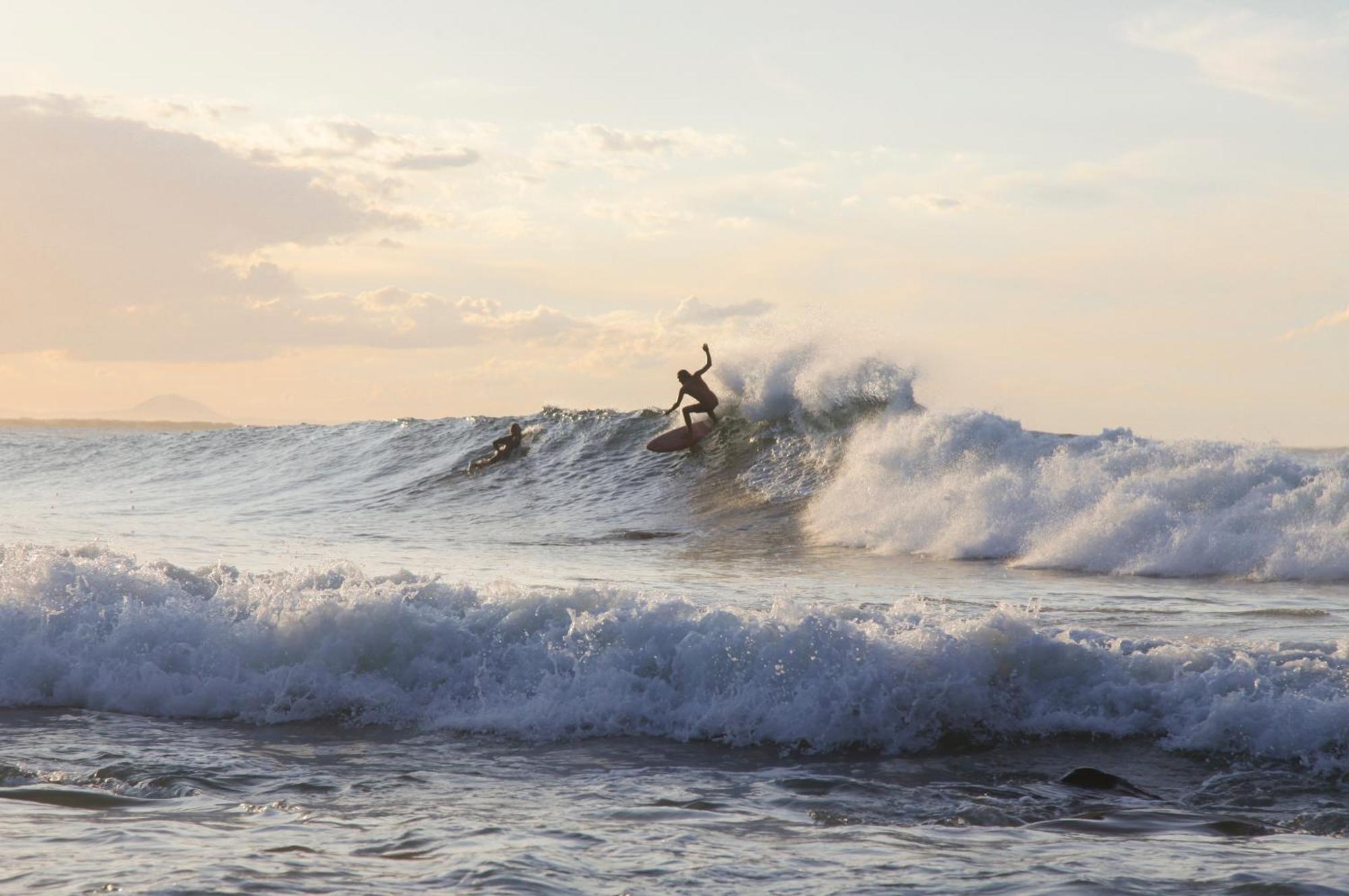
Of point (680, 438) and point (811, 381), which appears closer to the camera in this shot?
point (811, 381)

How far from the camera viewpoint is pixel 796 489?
17.8 meters

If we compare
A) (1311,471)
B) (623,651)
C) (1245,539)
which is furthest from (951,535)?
(623,651)

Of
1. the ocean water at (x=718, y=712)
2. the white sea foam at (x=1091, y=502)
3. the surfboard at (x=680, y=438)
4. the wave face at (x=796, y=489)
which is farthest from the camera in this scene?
the surfboard at (x=680, y=438)

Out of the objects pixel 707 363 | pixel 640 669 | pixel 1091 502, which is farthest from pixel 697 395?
pixel 640 669

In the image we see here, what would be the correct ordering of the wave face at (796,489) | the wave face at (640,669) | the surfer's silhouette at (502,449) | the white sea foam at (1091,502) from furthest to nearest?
the surfer's silhouette at (502,449) → the wave face at (796,489) → the white sea foam at (1091,502) → the wave face at (640,669)

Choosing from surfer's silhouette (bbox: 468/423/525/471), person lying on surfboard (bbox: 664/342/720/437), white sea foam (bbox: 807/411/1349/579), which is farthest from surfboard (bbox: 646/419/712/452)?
white sea foam (bbox: 807/411/1349/579)

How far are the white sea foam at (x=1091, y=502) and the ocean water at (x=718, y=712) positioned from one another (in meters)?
0.06

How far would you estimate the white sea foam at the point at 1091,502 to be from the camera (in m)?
12.3

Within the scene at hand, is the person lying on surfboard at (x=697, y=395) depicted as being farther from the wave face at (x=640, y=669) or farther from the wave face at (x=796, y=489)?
the wave face at (x=640, y=669)

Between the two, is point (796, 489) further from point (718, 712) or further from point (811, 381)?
point (718, 712)

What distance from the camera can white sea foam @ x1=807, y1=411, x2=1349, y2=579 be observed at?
12320 mm

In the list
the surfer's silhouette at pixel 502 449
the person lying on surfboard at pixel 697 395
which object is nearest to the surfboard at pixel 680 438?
the person lying on surfboard at pixel 697 395

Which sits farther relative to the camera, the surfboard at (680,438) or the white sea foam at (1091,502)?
the surfboard at (680,438)

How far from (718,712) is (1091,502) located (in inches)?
342
